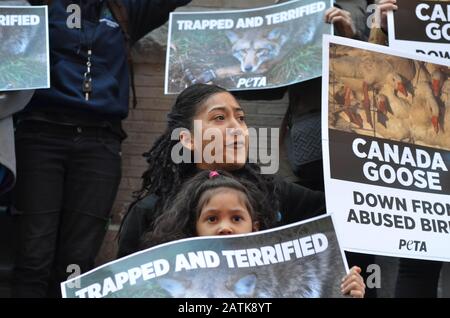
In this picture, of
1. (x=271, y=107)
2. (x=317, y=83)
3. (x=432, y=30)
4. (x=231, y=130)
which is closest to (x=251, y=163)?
(x=231, y=130)

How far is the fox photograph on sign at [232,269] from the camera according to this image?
3.23 meters

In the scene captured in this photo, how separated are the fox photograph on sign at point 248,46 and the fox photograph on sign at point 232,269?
140cm

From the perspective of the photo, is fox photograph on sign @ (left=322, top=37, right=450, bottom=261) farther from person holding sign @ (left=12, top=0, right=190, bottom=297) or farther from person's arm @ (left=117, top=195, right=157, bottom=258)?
person holding sign @ (left=12, top=0, right=190, bottom=297)

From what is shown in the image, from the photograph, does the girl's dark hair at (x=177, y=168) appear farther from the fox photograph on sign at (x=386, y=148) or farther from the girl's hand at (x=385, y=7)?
the girl's hand at (x=385, y=7)

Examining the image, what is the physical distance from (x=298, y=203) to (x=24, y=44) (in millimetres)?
1535

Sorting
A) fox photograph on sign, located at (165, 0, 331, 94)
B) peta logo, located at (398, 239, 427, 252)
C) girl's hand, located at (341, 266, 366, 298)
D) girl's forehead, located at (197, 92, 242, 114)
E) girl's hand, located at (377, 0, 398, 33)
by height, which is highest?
girl's hand, located at (377, 0, 398, 33)

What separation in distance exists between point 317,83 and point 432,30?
1.89 ft

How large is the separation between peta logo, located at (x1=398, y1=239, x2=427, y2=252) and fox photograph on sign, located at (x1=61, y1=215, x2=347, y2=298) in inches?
24.6

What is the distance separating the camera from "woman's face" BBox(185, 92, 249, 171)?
4055 mm

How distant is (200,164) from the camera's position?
4.13 meters

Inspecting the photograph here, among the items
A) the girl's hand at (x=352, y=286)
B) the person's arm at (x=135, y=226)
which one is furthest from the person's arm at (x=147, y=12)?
the girl's hand at (x=352, y=286)

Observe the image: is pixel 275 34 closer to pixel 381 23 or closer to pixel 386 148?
pixel 381 23

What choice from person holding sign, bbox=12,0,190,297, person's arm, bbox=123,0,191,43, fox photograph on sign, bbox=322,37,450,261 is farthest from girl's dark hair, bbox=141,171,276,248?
person's arm, bbox=123,0,191,43

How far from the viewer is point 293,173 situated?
16.1 ft
